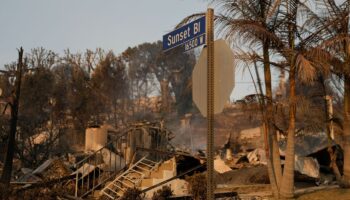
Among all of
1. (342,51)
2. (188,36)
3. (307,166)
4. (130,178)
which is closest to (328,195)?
(342,51)

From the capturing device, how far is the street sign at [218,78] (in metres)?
4.85

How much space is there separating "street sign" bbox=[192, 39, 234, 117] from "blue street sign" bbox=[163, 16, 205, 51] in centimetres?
22

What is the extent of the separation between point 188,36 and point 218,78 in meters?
0.80

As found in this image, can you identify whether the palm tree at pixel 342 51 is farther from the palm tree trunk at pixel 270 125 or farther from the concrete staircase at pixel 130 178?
the concrete staircase at pixel 130 178

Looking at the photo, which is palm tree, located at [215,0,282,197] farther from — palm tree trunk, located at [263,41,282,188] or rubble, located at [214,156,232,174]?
rubble, located at [214,156,232,174]

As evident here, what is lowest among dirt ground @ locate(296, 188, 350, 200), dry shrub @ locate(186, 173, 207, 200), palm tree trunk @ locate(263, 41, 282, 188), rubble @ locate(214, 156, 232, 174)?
rubble @ locate(214, 156, 232, 174)

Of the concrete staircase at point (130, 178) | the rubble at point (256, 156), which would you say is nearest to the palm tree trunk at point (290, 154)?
the concrete staircase at point (130, 178)

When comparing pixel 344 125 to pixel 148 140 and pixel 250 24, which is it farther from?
pixel 148 140

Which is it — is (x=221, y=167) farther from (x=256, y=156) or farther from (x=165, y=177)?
(x=165, y=177)

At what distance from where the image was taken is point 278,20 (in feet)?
40.8

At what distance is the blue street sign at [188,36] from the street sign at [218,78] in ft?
0.73

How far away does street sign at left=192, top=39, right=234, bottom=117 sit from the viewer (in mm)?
4848

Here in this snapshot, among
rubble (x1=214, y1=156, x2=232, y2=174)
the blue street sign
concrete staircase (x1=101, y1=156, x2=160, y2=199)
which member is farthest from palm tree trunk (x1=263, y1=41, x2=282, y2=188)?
rubble (x1=214, y1=156, x2=232, y2=174)

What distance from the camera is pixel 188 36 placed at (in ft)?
17.9
